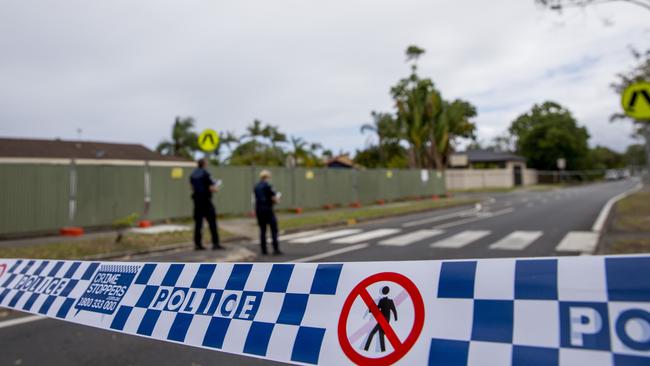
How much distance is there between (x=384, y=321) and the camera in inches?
69.7

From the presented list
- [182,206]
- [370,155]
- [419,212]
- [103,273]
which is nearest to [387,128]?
[370,155]

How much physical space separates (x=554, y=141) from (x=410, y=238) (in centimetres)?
6162

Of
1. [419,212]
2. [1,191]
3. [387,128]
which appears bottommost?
[419,212]

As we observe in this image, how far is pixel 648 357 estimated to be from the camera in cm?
127

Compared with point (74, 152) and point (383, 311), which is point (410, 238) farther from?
point (74, 152)

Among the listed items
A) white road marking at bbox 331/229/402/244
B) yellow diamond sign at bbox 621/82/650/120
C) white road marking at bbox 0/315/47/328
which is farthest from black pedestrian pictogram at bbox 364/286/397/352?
yellow diamond sign at bbox 621/82/650/120

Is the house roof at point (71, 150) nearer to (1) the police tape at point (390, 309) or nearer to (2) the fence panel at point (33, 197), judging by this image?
(2) the fence panel at point (33, 197)

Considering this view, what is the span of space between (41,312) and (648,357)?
3049 millimetres

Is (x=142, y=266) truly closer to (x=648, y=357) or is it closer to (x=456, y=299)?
(x=456, y=299)

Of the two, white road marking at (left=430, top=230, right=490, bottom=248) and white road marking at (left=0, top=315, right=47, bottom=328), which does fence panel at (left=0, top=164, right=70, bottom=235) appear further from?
white road marking at (left=430, top=230, right=490, bottom=248)

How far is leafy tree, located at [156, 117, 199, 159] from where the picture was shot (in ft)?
157

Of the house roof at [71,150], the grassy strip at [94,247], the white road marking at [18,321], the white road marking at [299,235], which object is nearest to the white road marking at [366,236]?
the white road marking at [299,235]

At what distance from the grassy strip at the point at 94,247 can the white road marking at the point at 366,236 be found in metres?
3.66

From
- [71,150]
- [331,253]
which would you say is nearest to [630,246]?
[331,253]
